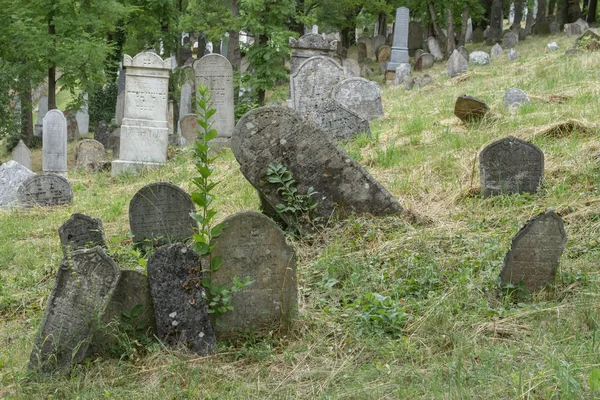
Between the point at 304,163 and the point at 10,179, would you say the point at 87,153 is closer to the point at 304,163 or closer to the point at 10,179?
the point at 10,179

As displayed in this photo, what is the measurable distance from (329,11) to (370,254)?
89.5ft

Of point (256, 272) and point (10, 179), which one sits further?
point (10, 179)

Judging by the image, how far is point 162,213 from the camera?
6496mm

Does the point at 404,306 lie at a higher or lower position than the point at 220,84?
lower

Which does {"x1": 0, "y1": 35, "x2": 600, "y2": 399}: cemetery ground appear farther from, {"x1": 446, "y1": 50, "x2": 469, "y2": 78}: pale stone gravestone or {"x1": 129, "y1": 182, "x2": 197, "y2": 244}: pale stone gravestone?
{"x1": 446, "y1": 50, "x2": 469, "y2": 78}: pale stone gravestone

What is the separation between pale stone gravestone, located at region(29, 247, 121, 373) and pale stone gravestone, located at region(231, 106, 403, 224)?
2362mm

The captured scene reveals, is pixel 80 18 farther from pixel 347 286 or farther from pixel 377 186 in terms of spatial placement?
pixel 347 286

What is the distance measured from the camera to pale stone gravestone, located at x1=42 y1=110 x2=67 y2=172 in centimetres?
1407

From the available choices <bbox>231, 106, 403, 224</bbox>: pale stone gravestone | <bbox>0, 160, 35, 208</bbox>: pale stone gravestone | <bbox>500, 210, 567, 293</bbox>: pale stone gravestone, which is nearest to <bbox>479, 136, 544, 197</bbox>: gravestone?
<bbox>231, 106, 403, 224</bbox>: pale stone gravestone

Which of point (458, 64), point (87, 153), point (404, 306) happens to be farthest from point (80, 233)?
point (458, 64)

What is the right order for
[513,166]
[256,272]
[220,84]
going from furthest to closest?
[220,84] → [513,166] → [256,272]

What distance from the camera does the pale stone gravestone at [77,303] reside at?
13.9ft

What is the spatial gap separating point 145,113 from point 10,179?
3037mm

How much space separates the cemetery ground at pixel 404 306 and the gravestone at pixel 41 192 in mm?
864
